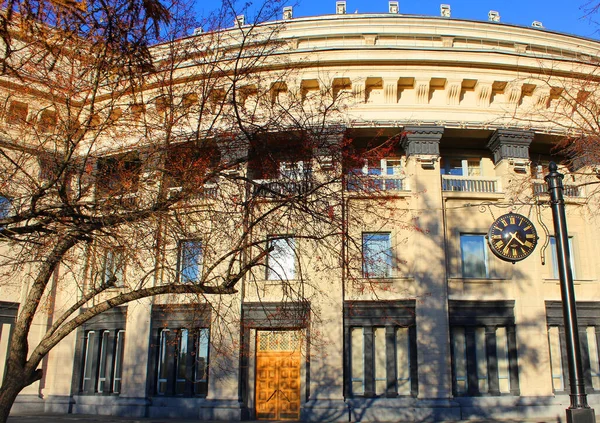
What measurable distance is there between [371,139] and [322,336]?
26.5ft

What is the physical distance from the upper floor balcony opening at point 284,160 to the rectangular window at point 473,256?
1184 centimetres

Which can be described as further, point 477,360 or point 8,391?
point 477,360

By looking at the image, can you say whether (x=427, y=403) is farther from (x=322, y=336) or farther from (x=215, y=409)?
(x=215, y=409)

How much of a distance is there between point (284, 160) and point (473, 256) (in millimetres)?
12414

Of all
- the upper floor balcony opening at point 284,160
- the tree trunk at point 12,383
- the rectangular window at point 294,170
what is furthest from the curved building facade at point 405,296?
the tree trunk at point 12,383

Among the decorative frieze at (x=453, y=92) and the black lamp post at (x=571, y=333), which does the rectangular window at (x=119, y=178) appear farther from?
the decorative frieze at (x=453, y=92)

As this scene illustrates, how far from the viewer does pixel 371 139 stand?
73.8 feet

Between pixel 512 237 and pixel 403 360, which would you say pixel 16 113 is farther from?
pixel 512 237

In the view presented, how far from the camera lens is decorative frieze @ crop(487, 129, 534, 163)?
21812 mm

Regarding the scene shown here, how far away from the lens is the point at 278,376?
67.5ft

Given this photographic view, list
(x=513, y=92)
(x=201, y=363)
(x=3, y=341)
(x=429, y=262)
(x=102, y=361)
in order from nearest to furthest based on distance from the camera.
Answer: (x=429, y=262) < (x=201, y=363) < (x=513, y=92) < (x=3, y=341) < (x=102, y=361)

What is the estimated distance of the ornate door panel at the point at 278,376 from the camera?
800 inches

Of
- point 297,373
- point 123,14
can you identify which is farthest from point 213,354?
point 123,14

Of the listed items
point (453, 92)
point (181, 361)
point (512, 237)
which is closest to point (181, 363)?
point (181, 361)
